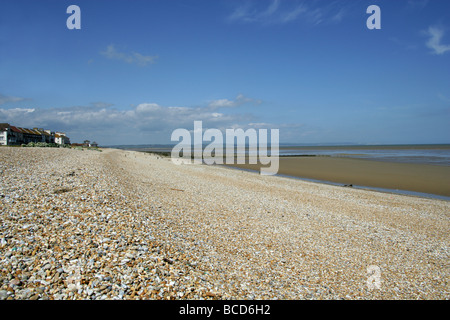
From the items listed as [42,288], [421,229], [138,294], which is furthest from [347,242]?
[42,288]

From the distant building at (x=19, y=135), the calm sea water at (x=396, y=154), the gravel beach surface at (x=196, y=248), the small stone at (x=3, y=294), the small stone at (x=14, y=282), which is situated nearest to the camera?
the small stone at (x=3, y=294)

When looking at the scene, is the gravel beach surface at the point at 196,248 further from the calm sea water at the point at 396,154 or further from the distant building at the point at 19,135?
the distant building at the point at 19,135

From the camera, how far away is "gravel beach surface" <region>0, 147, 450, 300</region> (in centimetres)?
470

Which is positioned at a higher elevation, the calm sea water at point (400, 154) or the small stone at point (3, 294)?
the calm sea water at point (400, 154)

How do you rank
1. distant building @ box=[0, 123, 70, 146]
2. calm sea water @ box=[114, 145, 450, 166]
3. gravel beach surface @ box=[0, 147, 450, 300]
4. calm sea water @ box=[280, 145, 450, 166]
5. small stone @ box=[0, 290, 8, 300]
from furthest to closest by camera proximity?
distant building @ box=[0, 123, 70, 146] → calm sea water @ box=[114, 145, 450, 166] → calm sea water @ box=[280, 145, 450, 166] → gravel beach surface @ box=[0, 147, 450, 300] → small stone @ box=[0, 290, 8, 300]

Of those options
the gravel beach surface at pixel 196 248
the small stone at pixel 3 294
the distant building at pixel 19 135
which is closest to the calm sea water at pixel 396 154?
the gravel beach surface at pixel 196 248

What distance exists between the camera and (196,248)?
671 cm

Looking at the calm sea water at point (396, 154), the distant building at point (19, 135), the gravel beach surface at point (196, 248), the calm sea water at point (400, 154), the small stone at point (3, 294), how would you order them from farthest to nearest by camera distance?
the distant building at point (19, 135), the calm sea water at point (396, 154), the calm sea water at point (400, 154), the gravel beach surface at point (196, 248), the small stone at point (3, 294)

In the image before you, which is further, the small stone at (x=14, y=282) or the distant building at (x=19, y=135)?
the distant building at (x=19, y=135)

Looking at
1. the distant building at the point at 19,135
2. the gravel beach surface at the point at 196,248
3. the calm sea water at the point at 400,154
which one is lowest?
the gravel beach surface at the point at 196,248

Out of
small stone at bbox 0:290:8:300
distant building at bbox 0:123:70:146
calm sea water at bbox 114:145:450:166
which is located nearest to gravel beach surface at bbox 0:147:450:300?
small stone at bbox 0:290:8:300

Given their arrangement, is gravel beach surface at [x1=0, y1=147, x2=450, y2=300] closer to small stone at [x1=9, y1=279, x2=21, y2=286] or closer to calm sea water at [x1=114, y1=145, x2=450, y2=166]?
small stone at [x1=9, y1=279, x2=21, y2=286]

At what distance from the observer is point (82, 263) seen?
16.3ft

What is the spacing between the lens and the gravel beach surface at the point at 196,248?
15.4ft
